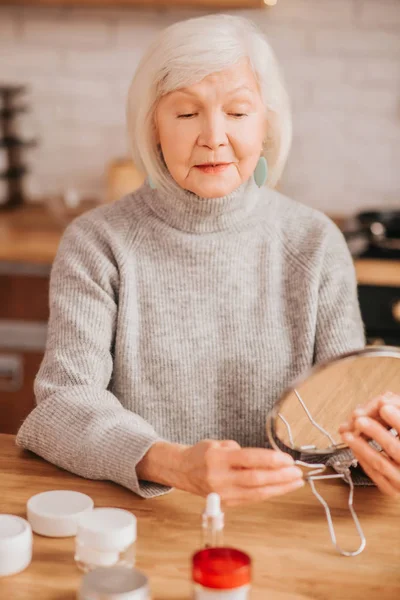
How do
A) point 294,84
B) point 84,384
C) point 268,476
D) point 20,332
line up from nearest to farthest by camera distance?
point 268,476
point 84,384
point 20,332
point 294,84

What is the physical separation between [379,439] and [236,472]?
0.62ft

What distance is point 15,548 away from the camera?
0.99m

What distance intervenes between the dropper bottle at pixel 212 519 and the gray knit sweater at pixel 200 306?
17.6 inches

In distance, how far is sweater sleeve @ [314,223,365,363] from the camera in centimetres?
148

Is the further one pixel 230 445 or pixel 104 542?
pixel 230 445

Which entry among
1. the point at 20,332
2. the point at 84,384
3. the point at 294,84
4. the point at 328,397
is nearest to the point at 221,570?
the point at 328,397

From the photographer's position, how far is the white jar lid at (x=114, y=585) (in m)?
0.88

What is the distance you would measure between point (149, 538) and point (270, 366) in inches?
19.6

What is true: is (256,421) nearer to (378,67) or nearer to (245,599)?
(245,599)

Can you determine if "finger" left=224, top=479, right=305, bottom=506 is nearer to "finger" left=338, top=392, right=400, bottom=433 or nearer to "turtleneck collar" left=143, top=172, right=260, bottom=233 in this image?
"finger" left=338, top=392, right=400, bottom=433

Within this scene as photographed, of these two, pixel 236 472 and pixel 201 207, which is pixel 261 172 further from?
pixel 236 472

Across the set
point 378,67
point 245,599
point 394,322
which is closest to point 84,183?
point 378,67

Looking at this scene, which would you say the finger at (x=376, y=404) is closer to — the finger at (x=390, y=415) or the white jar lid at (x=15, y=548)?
the finger at (x=390, y=415)

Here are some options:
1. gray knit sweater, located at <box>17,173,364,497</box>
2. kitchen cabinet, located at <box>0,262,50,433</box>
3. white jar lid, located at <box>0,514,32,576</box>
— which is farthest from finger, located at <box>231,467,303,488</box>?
kitchen cabinet, located at <box>0,262,50,433</box>
